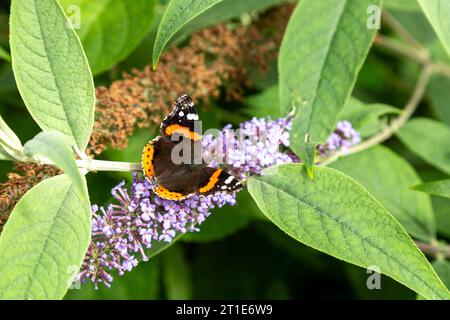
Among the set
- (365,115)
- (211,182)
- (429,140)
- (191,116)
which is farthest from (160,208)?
(429,140)

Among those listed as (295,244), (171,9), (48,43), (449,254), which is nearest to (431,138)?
(449,254)

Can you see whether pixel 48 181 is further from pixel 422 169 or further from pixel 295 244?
pixel 422 169

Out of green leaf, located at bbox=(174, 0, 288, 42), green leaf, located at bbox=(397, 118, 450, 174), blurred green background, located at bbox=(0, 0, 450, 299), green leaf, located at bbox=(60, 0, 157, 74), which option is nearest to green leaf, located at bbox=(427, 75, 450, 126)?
blurred green background, located at bbox=(0, 0, 450, 299)

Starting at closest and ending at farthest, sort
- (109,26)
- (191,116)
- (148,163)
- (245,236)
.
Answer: (148,163)
(191,116)
(109,26)
(245,236)

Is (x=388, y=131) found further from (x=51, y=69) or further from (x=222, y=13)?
(x=51, y=69)

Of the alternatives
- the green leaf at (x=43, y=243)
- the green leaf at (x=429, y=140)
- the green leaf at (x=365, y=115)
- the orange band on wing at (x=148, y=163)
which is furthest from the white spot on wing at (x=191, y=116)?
the green leaf at (x=429, y=140)

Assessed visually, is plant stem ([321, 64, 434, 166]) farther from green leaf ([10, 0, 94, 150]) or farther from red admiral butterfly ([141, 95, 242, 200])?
green leaf ([10, 0, 94, 150])
